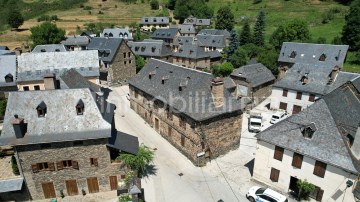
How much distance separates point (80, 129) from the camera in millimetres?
27156

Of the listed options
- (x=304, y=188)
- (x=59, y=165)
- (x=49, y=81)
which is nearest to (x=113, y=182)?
(x=59, y=165)

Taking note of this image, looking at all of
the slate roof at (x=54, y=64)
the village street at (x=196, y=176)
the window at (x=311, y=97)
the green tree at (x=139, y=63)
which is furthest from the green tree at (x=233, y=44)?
the village street at (x=196, y=176)

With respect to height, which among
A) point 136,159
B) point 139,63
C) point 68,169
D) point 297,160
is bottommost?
point 68,169

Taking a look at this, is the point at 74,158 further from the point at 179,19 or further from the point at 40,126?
the point at 179,19

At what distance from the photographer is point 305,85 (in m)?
46.3

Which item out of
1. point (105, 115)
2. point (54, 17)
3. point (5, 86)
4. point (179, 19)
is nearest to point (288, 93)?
point (105, 115)

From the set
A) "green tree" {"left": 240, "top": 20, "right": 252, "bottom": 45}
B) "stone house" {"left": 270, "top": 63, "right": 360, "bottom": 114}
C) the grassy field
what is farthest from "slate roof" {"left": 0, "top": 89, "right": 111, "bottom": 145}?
the grassy field

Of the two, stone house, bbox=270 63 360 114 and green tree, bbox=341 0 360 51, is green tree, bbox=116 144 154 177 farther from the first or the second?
green tree, bbox=341 0 360 51

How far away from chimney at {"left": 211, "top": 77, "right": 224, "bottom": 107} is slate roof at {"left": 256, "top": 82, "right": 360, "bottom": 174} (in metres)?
7.27

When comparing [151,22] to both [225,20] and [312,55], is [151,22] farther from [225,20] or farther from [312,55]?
[312,55]

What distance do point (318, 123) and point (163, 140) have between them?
2106cm

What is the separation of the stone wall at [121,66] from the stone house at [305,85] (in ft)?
121

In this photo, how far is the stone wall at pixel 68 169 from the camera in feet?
87.1

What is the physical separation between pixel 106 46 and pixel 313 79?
159 feet
